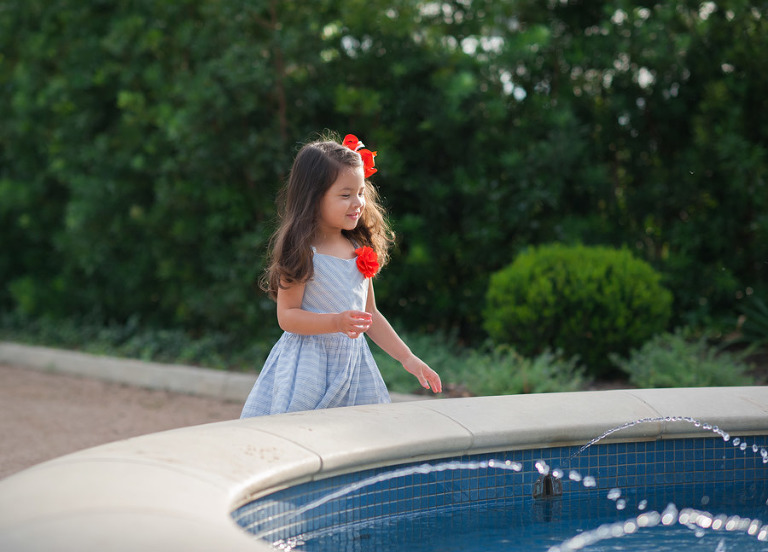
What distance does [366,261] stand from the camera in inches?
133

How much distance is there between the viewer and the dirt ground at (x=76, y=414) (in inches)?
203

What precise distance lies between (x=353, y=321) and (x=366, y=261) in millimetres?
415

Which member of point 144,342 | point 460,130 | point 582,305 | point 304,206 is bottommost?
point 144,342

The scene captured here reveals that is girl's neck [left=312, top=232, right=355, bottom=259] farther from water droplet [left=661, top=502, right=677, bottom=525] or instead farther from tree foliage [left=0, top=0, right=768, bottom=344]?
tree foliage [left=0, top=0, right=768, bottom=344]

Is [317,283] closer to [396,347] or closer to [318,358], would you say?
[318,358]

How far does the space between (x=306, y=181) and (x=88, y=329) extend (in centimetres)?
632

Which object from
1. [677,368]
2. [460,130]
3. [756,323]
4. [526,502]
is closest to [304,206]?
[526,502]

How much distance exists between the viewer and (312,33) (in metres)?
7.05

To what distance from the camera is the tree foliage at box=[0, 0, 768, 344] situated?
22.4 feet

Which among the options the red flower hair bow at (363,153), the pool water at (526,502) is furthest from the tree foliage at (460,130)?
the pool water at (526,502)

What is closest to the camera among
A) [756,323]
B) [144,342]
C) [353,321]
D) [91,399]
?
[353,321]

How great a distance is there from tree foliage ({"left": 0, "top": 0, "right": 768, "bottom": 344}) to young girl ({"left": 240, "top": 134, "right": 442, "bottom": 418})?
10.6 ft

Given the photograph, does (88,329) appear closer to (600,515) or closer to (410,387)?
(410,387)

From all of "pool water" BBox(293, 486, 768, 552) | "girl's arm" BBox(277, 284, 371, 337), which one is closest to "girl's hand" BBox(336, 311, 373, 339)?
"girl's arm" BBox(277, 284, 371, 337)
